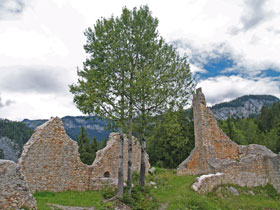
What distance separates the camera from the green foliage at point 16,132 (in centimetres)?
11781

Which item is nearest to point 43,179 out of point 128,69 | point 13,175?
point 13,175

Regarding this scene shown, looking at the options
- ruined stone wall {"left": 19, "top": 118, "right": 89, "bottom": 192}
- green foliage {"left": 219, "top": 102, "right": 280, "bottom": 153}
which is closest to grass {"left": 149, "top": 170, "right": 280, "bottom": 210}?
ruined stone wall {"left": 19, "top": 118, "right": 89, "bottom": 192}

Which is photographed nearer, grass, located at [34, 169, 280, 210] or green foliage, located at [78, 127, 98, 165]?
grass, located at [34, 169, 280, 210]

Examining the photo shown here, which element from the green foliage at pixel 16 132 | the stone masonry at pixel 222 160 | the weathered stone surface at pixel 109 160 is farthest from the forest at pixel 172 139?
the green foliage at pixel 16 132

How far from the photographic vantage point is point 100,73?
1310 centimetres

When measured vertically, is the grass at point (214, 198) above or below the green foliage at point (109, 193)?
below

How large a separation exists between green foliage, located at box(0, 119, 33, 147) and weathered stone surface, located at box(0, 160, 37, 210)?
386 feet

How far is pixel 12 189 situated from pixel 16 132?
430 feet

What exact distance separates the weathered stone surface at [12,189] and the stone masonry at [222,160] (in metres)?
10.1

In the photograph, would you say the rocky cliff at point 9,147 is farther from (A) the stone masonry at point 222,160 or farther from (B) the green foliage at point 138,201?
(B) the green foliage at point 138,201

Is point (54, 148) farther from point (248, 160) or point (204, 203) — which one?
point (248, 160)

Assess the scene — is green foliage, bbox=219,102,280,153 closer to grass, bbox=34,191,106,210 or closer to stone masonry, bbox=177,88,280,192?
stone masonry, bbox=177,88,280,192

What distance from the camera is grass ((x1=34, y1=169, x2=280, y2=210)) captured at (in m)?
11.3

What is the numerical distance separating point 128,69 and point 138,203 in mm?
7207
